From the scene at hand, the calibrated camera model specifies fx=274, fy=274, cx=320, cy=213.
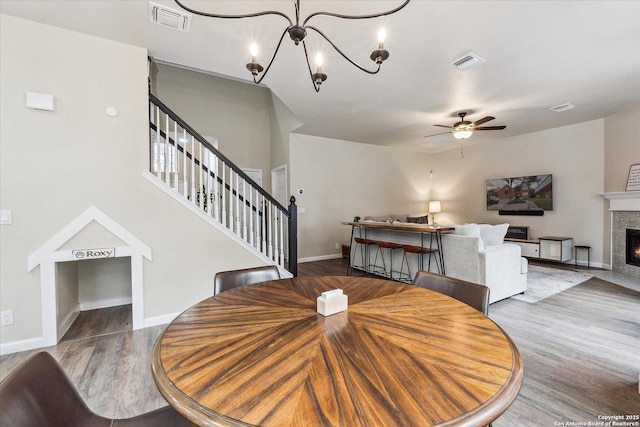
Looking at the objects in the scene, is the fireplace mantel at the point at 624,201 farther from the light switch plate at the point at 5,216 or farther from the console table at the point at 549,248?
the light switch plate at the point at 5,216

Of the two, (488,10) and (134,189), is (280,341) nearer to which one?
(134,189)

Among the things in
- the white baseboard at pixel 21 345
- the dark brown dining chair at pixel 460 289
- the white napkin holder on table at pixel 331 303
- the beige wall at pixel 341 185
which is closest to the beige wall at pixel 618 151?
the beige wall at pixel 341 185

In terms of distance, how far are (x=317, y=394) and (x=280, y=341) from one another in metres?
0.30

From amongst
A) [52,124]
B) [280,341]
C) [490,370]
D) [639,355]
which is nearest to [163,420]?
[280,341]

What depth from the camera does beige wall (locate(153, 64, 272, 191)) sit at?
5.97 m

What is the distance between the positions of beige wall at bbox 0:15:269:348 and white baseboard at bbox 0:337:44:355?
3 cm

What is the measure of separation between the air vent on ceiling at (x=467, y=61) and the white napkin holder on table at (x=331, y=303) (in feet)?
10.2

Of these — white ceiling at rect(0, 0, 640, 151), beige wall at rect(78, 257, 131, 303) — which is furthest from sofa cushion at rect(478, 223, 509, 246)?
beige wall at rect(78, 257, 131, 303)

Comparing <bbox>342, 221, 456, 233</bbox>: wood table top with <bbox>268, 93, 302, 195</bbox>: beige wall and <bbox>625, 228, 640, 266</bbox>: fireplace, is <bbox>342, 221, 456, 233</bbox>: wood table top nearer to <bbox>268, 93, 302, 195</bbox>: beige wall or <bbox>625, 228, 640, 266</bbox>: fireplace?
<bbox>268, 93, 302, 195</bbox>: beige wall

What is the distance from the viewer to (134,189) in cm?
288

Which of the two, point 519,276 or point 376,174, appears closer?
point 519,276

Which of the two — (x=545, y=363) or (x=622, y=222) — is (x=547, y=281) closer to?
(x=622, y=222)

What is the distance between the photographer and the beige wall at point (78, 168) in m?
2.46

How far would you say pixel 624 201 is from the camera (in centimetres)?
473
